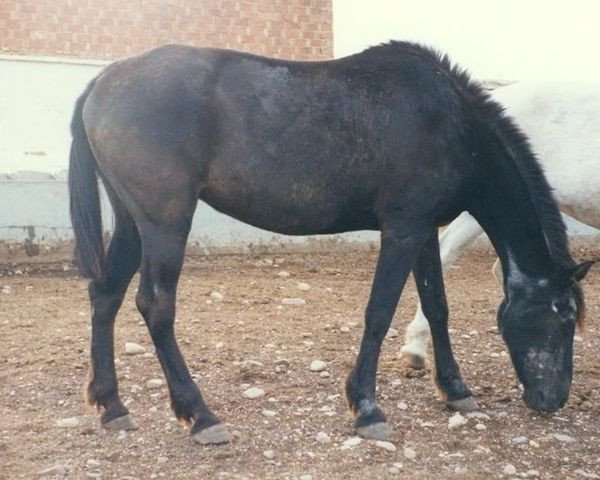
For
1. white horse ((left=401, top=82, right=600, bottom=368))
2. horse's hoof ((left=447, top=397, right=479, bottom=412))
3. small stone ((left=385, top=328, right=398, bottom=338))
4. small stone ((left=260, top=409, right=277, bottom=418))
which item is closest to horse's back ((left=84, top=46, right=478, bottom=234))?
small stone ((left=260, top=409, right=277, bottom=418))

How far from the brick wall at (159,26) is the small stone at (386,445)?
7.57 m

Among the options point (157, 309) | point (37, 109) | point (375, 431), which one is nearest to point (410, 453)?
point (375, 431)

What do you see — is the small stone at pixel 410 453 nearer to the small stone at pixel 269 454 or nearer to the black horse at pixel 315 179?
the black horse at pixel 315 179

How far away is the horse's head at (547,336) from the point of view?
163 inches

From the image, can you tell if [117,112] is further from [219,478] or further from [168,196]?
[219,478]

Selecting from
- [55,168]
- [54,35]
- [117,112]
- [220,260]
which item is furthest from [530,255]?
[54,35]

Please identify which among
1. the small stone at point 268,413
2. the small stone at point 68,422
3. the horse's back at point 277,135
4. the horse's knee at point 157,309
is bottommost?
Result: the small stone at point 68,422

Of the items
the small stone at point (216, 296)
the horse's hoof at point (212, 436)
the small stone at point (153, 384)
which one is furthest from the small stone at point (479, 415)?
the small stone at point (216, 296)

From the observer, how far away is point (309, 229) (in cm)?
415

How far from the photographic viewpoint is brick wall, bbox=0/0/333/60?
9.94 m

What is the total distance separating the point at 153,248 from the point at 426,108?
4.93 feet

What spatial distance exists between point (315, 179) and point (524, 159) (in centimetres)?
109

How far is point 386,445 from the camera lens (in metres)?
3.91

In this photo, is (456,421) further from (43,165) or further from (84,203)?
(43,165)
